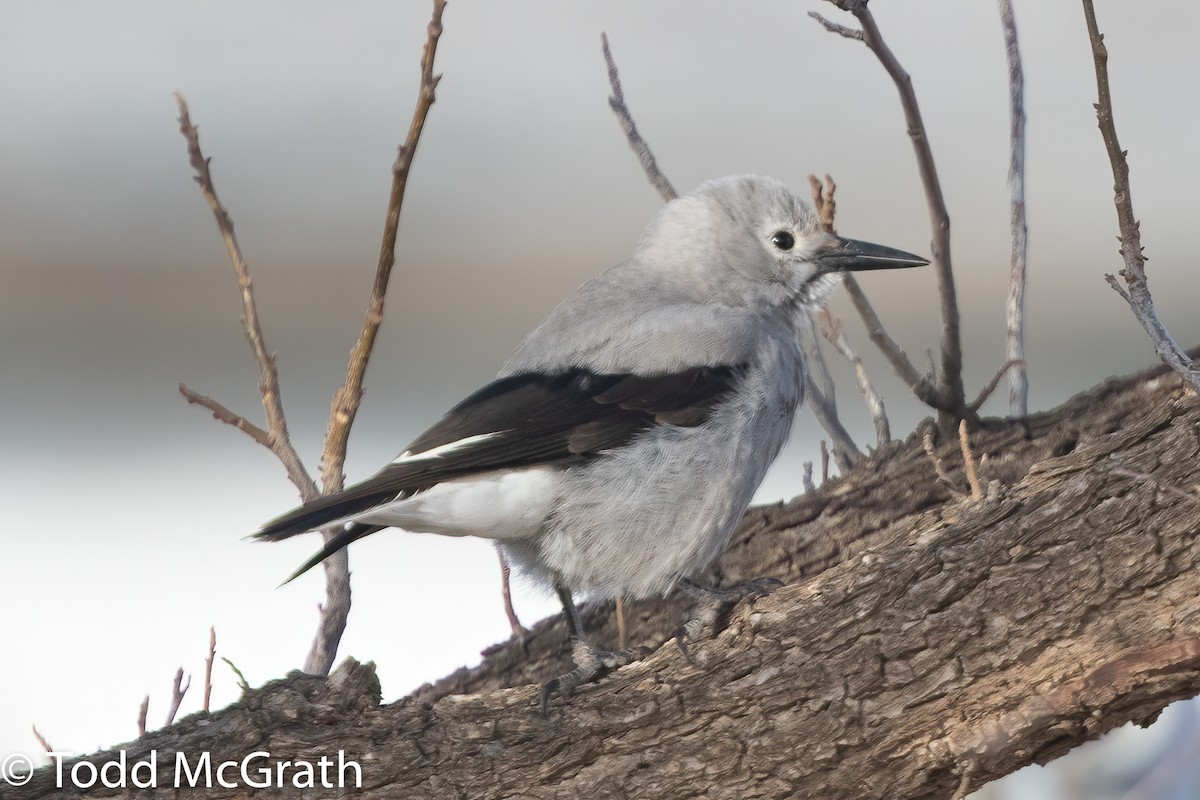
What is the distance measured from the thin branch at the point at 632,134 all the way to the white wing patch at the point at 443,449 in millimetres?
763

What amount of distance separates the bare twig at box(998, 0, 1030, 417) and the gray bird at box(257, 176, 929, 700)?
198 mm

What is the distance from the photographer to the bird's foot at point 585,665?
1.77 metres

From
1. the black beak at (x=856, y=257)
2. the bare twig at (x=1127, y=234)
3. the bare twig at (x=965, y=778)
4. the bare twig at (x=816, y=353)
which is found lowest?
the bare twig at (x=965, y=778)

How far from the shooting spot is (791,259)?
2.57m

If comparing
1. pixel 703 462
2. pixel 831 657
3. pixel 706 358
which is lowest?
pixel 831 657

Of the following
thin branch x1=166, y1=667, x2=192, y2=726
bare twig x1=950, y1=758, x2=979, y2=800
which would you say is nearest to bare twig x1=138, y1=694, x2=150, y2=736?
thin branch x1=166, y1=667, x2=192, y2=726

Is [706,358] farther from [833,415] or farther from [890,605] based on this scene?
[890,605]

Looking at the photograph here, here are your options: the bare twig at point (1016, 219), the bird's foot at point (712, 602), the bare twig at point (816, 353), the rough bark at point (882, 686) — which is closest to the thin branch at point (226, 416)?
the rough bark at point (882, 686)

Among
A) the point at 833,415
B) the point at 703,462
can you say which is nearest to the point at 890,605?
the point at 703,462

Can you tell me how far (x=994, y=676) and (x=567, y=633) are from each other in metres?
0.90

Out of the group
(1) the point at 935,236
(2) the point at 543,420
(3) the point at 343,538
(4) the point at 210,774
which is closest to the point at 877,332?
(1) the point at 935,236

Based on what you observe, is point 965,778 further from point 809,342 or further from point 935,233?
point 809,342

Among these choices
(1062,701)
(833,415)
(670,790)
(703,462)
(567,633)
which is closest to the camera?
(1062,701)

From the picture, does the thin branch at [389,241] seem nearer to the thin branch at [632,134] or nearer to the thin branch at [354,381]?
the thin branch at [354,381]
